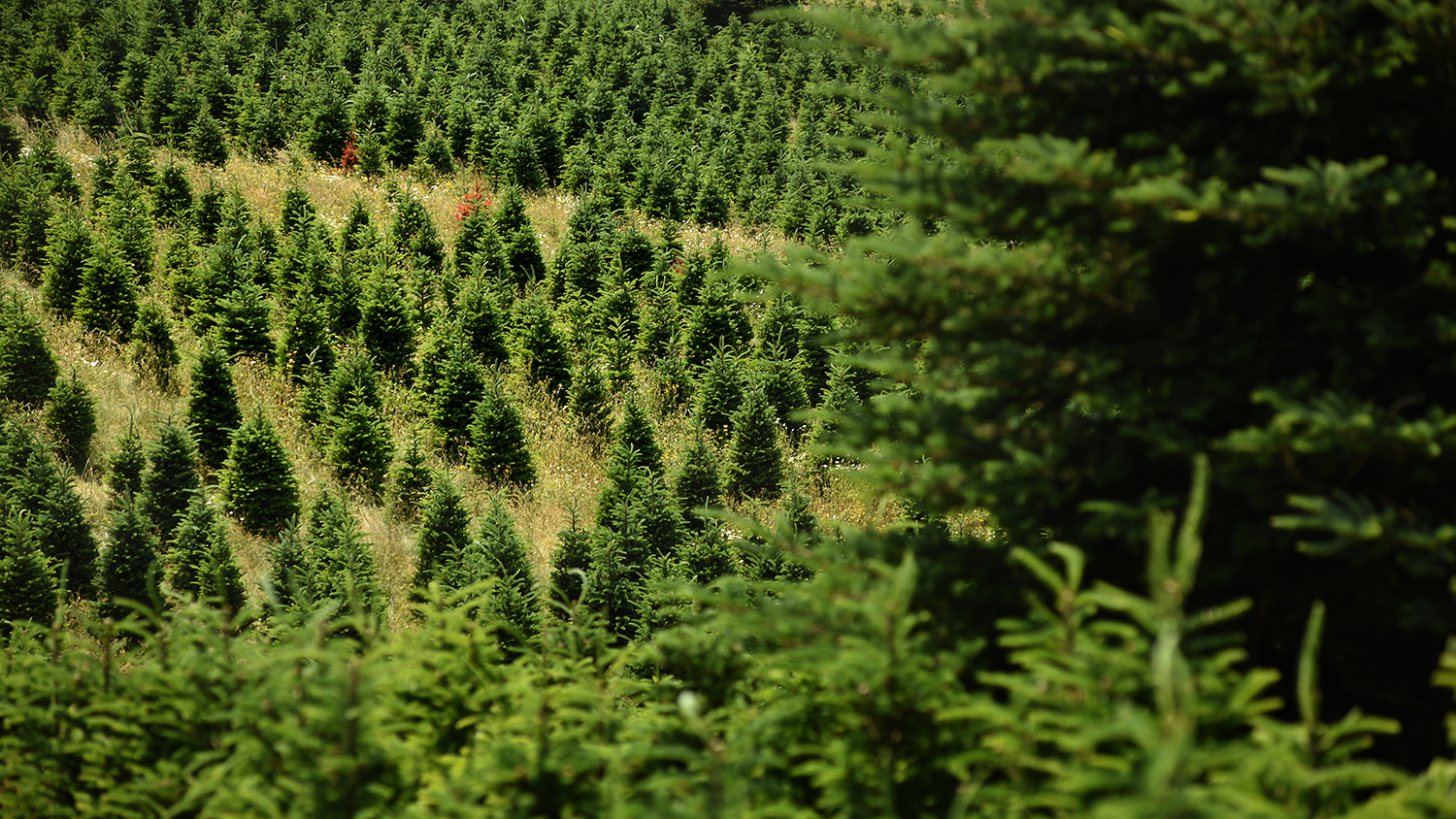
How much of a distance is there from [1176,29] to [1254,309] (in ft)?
3.62

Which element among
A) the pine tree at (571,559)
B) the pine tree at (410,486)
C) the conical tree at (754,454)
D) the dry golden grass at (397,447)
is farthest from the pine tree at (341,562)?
the conical tree at (754,454)

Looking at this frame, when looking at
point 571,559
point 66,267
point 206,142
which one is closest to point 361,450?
point 571,559

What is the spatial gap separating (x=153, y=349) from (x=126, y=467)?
3.31m

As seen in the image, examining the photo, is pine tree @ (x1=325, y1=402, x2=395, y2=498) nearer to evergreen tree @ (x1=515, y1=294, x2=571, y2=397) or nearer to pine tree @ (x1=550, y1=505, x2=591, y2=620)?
evergreen tree @ (x1=515, y1=294, x2=571, y2=397)

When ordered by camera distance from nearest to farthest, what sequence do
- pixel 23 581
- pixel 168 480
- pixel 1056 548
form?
1. pixel 1056 548
2. pixel 23 581
3. pixel 168 480

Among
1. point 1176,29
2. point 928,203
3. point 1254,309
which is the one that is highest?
point 1176,29

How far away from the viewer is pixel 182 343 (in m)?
12.1

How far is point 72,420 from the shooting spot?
9.57 m

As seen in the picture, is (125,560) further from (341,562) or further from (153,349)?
(153,349)

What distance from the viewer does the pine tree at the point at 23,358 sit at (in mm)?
9773

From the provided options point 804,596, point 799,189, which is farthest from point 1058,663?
point 799,189

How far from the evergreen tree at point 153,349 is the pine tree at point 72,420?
61.9 inches

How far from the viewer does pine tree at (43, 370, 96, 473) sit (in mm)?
9453

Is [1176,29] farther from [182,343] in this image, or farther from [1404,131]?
[182,343]
